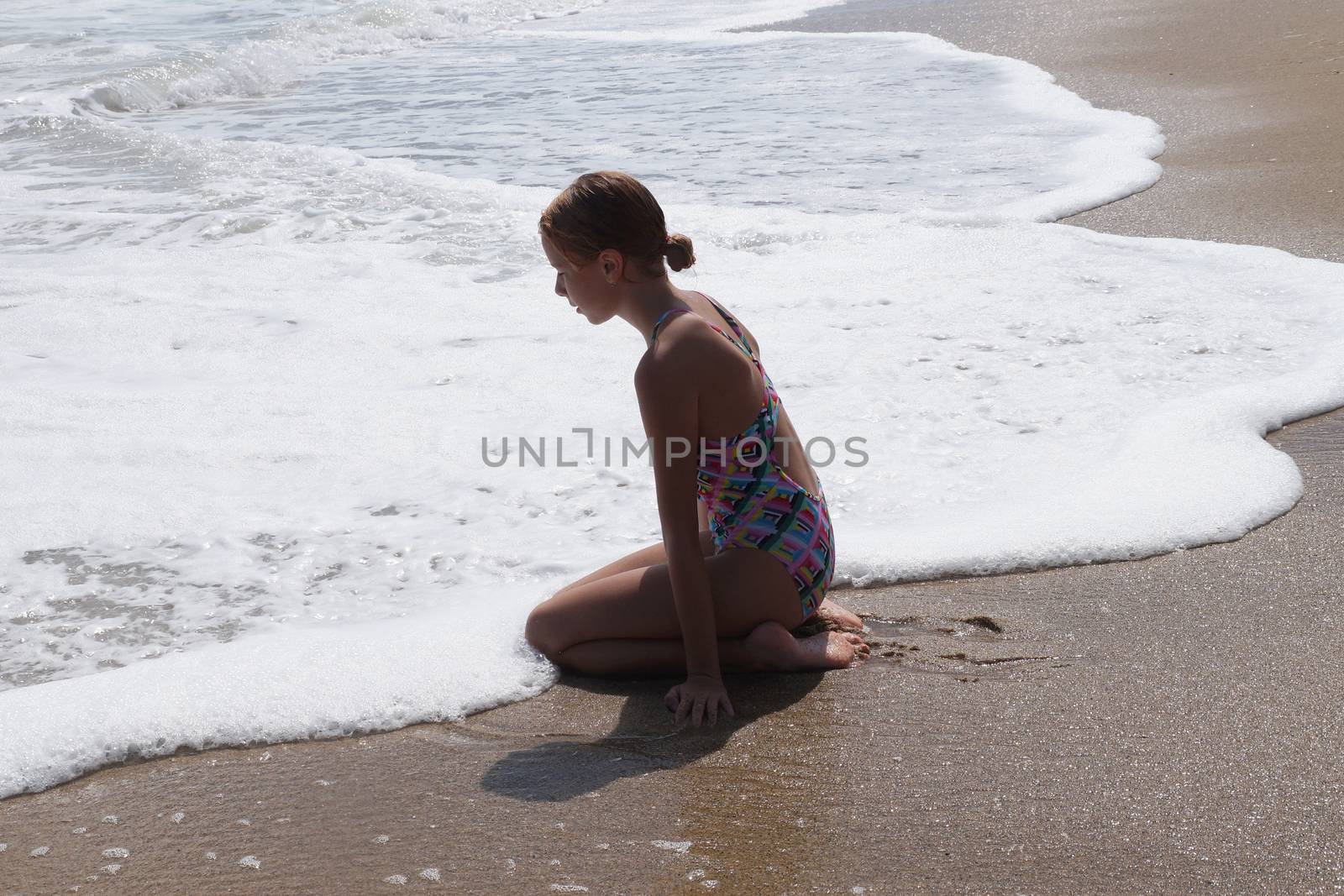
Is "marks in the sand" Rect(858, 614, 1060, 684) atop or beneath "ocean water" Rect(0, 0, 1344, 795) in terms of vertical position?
beneath

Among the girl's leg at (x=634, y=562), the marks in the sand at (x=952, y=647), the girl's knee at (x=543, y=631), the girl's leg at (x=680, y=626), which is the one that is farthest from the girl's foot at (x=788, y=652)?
the girl's knee at (x=543, y=631)

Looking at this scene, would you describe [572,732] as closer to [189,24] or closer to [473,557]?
[473,557]

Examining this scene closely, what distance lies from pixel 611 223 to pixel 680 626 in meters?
0.92

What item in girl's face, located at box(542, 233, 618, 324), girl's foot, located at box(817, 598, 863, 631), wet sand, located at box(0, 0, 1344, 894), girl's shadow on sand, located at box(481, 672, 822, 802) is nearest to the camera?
wet sand, located at box(0, 0, 1344, 894)

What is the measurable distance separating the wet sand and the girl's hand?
0.15ft

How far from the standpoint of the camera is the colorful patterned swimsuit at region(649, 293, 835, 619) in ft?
9.02

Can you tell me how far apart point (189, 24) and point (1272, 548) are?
1835 cm

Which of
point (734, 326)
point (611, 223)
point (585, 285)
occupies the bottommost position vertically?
point (734, 326)

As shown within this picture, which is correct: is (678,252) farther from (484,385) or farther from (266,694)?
(484,385)

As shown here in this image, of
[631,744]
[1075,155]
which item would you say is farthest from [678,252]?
[1075,155]

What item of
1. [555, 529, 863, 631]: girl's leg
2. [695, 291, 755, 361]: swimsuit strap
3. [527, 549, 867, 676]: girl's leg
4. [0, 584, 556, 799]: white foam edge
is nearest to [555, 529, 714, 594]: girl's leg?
[555, 529, 863, 631]: girl's leg

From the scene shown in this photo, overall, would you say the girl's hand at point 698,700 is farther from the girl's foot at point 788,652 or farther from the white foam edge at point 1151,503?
the white foam edge at point 1151,503

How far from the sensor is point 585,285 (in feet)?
8.83

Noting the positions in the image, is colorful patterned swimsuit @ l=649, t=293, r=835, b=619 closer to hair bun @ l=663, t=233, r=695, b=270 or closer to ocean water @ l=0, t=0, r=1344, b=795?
hair bun @ l=663, t=233, r=695, b=270
